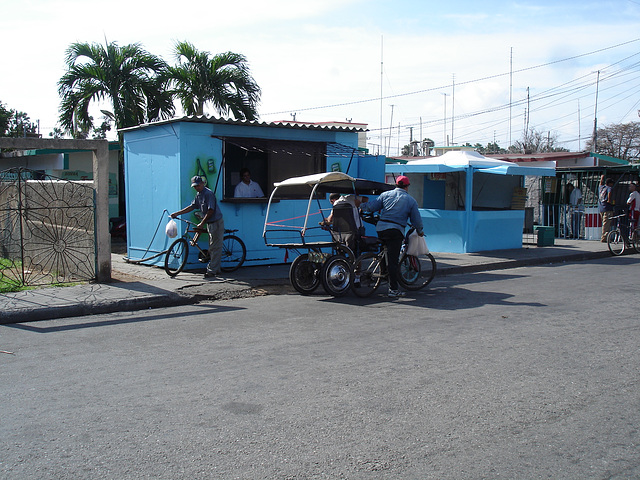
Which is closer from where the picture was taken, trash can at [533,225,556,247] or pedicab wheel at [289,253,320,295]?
pedicab wheel at [289,253,320,295]

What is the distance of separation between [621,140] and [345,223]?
4536 centimetres

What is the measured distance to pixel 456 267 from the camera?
13375 millimetres

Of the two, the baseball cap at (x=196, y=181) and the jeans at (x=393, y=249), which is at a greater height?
the baseball cap at (x=196, y=181)

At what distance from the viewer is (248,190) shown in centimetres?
1312

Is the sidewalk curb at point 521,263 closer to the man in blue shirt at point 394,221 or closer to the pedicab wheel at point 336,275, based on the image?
the man in blue shirt at point 394,221

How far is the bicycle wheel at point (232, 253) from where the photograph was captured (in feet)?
40.9

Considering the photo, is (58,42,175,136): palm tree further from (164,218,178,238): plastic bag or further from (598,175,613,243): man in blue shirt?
(598,175,613,243): man in blue shirt

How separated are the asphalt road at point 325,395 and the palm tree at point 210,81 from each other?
12.3 m

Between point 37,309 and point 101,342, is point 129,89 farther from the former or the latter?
point 101,342

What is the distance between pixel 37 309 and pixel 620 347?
289 inches

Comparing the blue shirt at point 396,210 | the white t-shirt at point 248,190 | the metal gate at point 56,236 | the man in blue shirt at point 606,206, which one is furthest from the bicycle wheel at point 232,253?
the man in blue shirt at point 606,206

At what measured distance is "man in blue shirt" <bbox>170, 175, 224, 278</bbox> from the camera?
11438mm

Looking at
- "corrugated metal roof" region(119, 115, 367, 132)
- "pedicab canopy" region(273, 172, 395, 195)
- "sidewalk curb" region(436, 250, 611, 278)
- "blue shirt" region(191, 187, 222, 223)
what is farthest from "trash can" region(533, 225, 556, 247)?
"blue shirt" region(191, 187, 222, 223)

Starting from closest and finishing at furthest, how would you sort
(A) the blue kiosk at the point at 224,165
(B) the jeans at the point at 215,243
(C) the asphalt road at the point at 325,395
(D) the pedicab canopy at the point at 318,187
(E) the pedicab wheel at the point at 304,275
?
(C) the asphalt road at the point at 325,395
(E) the pedicab wheel at the point at 304,275
(D) the pedicab canopy at the point at 318,187
(B) the jeans at the point at 215,243
(A) the blue kiosk at the point at 224,165
